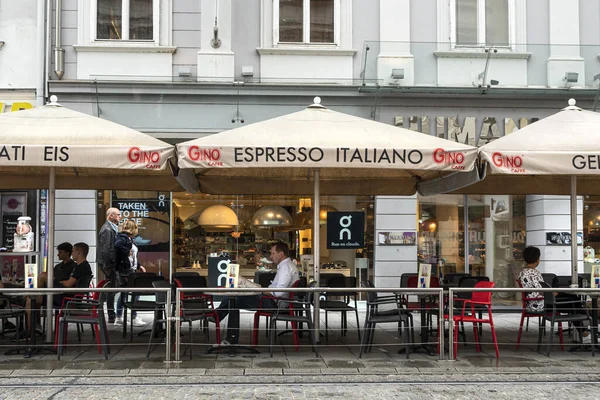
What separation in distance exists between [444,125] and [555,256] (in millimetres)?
3848

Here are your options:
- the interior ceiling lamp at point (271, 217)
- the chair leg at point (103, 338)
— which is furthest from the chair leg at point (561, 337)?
the interior ceiling lamp at point (271, 217)

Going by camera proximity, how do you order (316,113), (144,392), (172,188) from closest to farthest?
(144,392)
(316,113)
(172,188)

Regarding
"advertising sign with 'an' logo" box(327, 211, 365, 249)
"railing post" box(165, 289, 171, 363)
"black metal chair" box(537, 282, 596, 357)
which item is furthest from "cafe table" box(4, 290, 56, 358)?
"advertising sign with 'an' logo" box(327, 211, 365, 249)

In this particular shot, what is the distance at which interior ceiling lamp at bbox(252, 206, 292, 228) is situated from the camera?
51.8 feet

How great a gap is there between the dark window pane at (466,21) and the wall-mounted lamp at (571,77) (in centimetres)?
211

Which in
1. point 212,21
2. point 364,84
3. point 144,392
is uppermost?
point 212,21

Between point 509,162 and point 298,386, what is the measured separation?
153 inches

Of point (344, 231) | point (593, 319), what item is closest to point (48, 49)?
point (344, 231)

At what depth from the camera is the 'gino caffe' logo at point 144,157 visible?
8930mm

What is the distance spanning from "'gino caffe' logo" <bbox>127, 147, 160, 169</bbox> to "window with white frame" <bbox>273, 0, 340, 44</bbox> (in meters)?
7.51

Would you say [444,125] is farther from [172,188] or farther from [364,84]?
[172,188]

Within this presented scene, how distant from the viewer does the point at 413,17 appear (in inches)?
629

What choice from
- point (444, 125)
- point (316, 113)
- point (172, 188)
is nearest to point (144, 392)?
point (316, 113)

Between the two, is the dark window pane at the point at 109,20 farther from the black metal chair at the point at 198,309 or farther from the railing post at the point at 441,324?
the railing post at the point at 441,324
